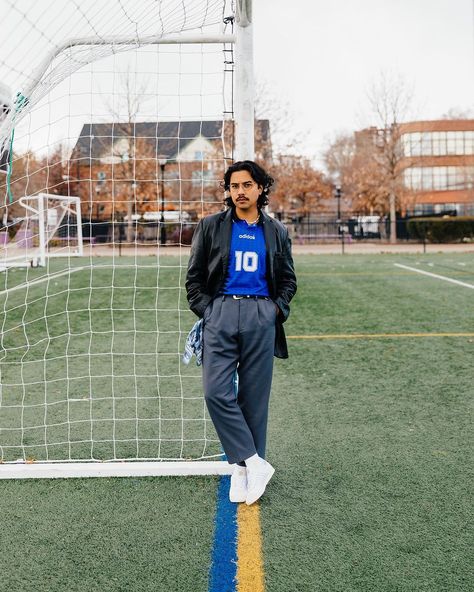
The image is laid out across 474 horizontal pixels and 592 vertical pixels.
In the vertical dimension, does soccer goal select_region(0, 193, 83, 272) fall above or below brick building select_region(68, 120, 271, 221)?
below

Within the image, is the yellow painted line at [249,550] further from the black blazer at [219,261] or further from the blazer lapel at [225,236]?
the blazer lapel at [225,236]

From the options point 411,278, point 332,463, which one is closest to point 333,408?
point 332,463

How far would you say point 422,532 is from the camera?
2.78 m

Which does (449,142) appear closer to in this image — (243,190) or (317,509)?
(243,190)

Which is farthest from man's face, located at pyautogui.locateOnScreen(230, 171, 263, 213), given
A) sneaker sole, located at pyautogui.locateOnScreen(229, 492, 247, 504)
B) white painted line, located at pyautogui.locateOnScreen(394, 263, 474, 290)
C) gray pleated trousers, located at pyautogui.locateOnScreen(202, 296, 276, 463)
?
white painted line, located at pyautogui.locateOnScreen(394, 263, 474, 290)

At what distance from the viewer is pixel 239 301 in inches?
119

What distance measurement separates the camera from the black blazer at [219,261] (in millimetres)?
3029

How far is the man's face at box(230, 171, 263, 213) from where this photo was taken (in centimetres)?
302

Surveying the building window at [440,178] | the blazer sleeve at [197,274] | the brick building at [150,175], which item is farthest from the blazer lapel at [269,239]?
the building window at [440,178]

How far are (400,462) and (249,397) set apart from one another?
3.62ft

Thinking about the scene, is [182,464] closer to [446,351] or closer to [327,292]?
[446,351]

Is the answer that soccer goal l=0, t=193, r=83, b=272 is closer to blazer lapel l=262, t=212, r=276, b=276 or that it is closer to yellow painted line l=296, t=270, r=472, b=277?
blazer lapel l=262, t=212, r=276, b=276

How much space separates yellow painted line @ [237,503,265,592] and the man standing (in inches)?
4.3

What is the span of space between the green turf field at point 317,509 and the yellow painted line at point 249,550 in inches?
1.7
